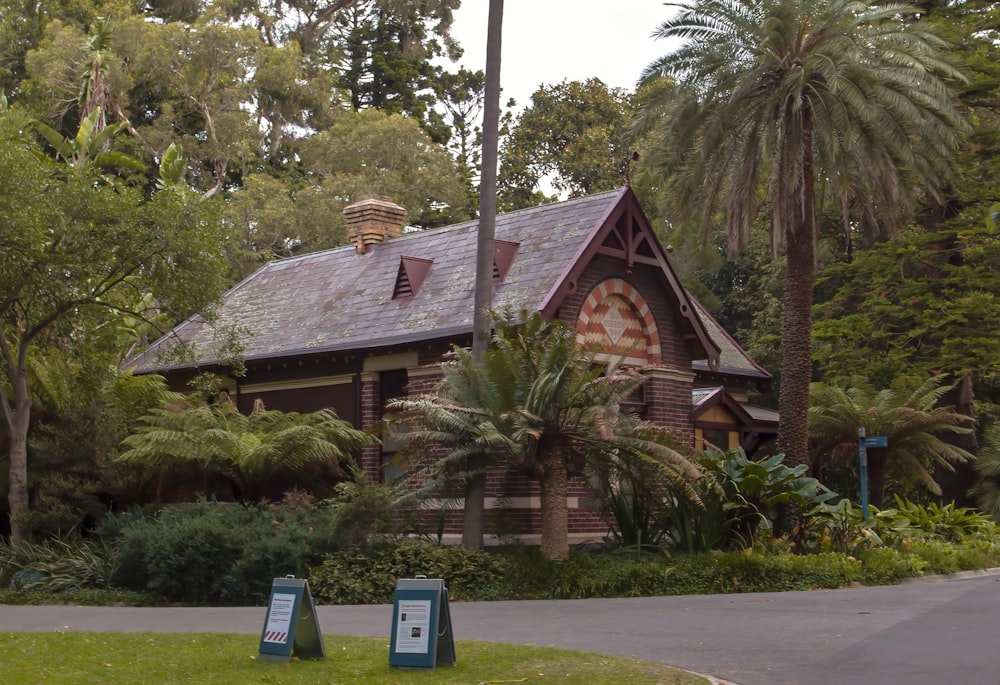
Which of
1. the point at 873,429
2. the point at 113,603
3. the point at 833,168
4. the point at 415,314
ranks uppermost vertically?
the point at 833,168

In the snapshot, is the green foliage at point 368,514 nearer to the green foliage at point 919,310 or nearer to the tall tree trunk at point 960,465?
the green foliage at point 919,310

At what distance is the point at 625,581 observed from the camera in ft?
51.6

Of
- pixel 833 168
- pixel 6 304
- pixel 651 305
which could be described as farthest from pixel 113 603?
pixel 833 168

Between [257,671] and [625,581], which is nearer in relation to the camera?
[257,671]

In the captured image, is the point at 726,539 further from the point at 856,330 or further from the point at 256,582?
the point at 856,330

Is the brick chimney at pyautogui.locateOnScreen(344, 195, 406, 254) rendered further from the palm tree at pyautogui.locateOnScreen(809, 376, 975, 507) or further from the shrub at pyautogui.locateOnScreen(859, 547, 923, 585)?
the shrub at pyautogui.locateOnScreen(859, 547, 923, 585)

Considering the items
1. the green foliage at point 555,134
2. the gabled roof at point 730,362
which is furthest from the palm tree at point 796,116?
the green foliage at point 555,134

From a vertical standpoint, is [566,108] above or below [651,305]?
above

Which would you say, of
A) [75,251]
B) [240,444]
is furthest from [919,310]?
[75,251]

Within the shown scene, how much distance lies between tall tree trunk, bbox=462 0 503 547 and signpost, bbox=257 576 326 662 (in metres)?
7.48

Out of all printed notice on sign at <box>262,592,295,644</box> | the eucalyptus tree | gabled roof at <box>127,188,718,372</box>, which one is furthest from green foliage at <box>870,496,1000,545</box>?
printed notice on sign at <box>262,592,295,644</box>

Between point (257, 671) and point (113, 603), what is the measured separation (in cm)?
769

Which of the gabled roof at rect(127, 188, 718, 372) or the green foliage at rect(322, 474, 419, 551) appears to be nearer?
the green foliage at rect(322, 474, 419, 551)

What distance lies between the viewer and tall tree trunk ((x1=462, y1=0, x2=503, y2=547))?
17.4 meters
